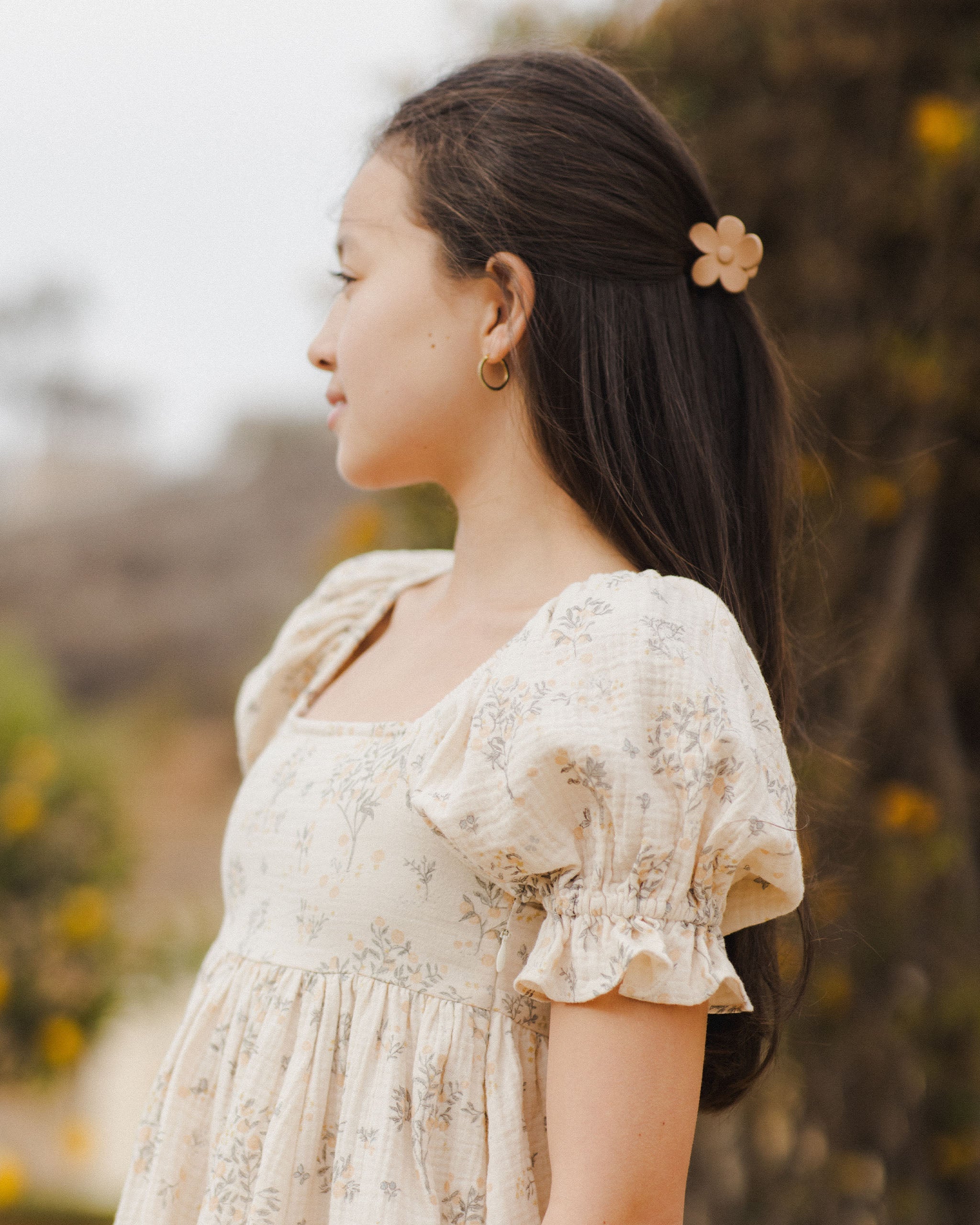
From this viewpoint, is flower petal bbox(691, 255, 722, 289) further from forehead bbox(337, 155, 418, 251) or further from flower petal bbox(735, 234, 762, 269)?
forehead bbox(337, 155, 418, 251)

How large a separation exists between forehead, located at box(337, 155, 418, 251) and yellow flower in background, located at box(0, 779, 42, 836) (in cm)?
161

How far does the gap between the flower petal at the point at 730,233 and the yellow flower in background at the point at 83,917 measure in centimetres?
179

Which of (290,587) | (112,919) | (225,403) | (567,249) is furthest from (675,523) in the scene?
(225,403)

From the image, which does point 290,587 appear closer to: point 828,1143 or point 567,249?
point 828,1143

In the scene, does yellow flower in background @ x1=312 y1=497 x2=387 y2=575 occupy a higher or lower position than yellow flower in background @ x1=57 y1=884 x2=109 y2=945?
higher

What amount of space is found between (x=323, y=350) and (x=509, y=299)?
0.17m

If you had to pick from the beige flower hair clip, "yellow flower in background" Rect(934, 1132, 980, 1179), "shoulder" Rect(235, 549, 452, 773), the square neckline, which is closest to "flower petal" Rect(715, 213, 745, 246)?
the beige flower hair clip

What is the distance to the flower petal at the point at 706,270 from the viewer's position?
87cm

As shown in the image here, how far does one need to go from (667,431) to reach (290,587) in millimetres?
4103

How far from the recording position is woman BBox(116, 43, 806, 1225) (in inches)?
25.9

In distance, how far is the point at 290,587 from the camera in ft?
15.9

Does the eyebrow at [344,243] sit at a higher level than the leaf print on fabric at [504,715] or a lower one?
higher

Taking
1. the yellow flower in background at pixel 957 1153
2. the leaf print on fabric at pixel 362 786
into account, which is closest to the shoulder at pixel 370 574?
the leaf print on fabric at pixel 362 786

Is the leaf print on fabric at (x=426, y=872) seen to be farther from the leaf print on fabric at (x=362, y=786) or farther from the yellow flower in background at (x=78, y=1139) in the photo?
the yellow flower in background at (x=78, y=1139)
